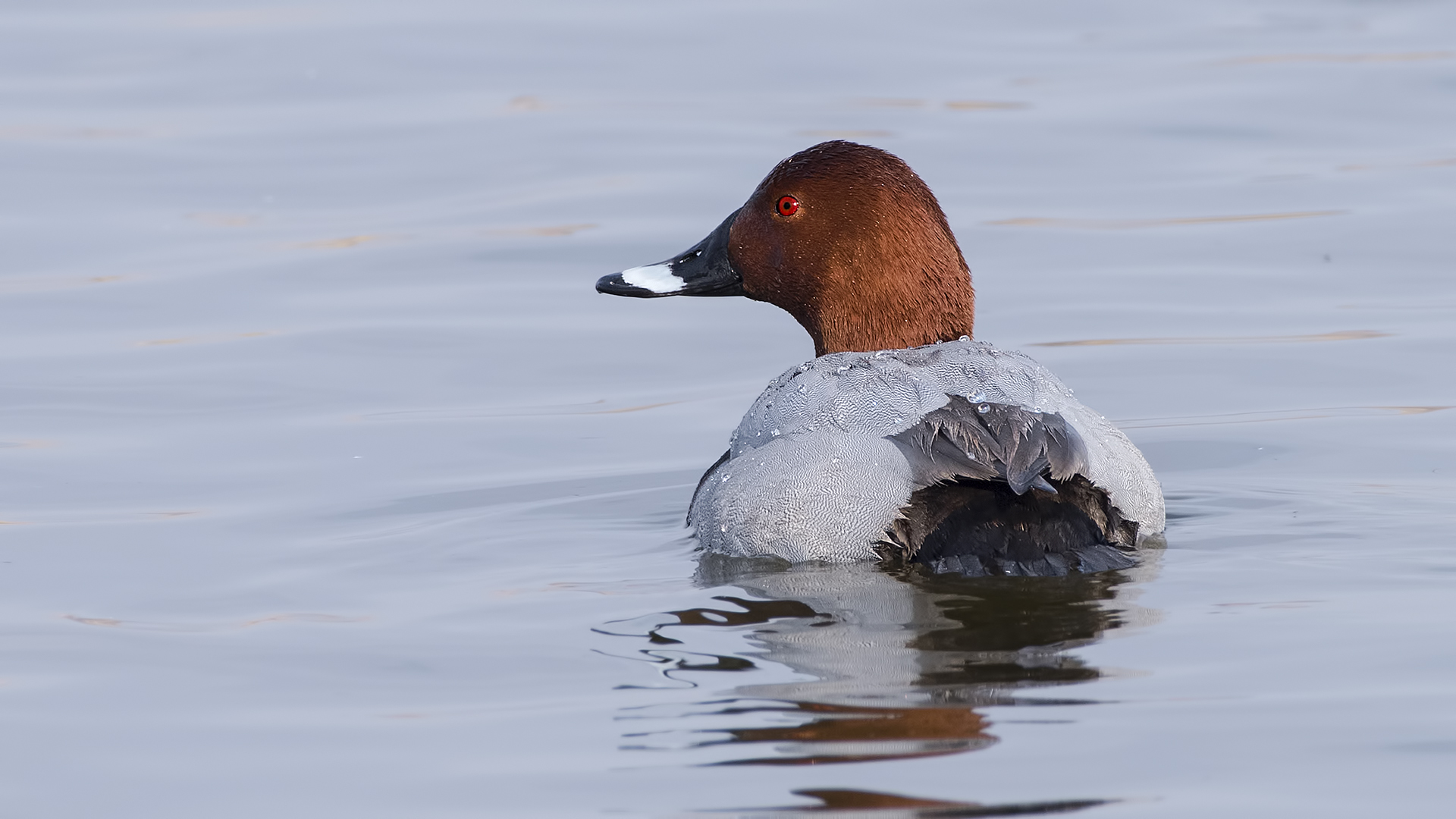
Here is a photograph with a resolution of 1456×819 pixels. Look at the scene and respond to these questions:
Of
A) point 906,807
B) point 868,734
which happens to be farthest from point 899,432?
point 906,807

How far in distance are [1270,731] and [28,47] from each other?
47.0ft

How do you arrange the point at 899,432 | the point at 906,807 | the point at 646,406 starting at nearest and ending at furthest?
the point at 906,807, the point at 899,432, the point at 646,406

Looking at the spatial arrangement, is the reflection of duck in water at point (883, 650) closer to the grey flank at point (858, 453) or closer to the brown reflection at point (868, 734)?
the brown reflection at point (868, 734)

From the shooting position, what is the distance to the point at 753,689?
203 inches

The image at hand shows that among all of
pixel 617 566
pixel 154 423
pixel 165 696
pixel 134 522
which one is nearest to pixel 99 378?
pixel 154 423

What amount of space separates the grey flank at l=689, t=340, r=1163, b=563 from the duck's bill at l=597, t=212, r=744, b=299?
1285 mm

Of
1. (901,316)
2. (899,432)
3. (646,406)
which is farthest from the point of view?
(646,406)

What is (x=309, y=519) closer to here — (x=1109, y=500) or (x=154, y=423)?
(x=154, y=423)

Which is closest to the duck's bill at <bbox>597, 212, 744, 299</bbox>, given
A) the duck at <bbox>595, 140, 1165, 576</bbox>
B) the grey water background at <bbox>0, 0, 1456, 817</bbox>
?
the duck at <bbox>595, 140, 1165, 576</bbox>

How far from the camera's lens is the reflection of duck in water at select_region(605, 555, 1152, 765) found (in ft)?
15.7

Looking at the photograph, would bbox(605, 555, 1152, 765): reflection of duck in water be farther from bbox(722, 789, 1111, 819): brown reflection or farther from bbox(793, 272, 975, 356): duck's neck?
bbox(793, 272, 975, 356): duck's neck

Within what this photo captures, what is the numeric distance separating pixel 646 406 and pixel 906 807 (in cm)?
537

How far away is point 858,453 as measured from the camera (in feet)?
20.3

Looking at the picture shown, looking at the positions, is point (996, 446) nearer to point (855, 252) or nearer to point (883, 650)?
point (883, 650)
